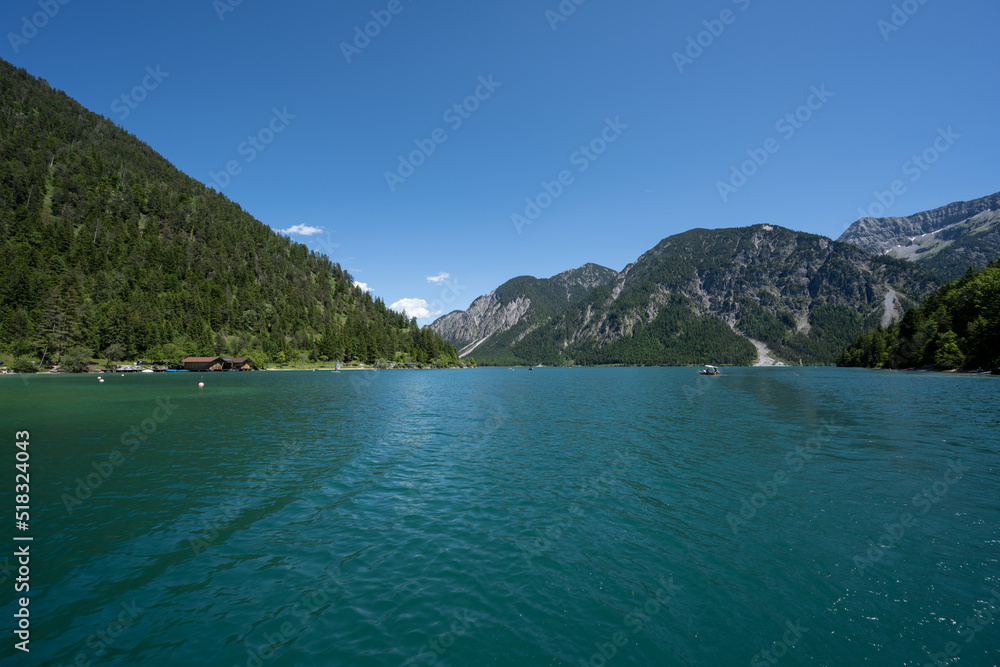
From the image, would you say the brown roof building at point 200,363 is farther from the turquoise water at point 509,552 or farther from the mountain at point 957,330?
the mountain at point 957,330

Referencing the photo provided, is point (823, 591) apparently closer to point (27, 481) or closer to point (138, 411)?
point (27, 481)

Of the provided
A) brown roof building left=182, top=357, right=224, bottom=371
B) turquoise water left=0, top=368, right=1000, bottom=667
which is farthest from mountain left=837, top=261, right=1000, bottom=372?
brown roof building left=182, top=357, right=224, bottom=371

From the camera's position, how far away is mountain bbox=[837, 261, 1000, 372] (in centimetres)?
10125

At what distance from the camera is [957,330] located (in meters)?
120

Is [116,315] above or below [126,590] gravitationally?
above

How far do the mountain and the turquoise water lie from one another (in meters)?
116

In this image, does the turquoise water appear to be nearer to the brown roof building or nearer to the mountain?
the mountain

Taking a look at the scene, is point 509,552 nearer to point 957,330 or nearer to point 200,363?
point 957,330

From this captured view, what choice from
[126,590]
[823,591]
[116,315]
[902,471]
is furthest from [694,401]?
[116,315]

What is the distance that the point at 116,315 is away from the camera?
14300 centimetres

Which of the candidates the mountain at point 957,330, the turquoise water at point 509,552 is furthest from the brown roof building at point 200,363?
the mountain at point 957,330

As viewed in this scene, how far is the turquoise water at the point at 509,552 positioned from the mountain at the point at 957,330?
11613cm

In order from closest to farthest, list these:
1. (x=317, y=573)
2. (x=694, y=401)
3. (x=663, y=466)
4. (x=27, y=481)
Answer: (x=317, y=573)
(x=27, y=481)
(x=663, y=466)
(x=694, y=401)

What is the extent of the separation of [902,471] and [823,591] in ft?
58.4
